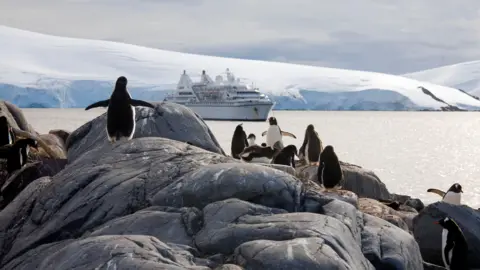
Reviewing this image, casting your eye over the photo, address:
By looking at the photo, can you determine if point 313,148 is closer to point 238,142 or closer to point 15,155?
point 238,142

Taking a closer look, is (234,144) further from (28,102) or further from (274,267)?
(28,102)

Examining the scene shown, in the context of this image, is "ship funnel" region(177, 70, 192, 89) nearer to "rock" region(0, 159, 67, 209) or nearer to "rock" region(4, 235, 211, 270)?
"rock" region(0, 159, 67, 209)

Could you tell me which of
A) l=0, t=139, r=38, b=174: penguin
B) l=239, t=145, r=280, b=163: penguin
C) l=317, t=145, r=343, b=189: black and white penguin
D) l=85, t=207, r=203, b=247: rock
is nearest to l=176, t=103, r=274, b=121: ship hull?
l=239, t=145, r=280, b=163: penguin

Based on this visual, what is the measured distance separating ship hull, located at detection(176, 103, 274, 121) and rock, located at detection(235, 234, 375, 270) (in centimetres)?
7875

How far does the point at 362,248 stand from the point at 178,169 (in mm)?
2004

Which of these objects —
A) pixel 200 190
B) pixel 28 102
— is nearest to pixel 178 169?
pixel 200 190

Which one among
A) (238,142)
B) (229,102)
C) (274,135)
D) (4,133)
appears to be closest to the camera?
(4,133)

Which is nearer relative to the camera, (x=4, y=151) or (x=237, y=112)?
(x=4, y=151)

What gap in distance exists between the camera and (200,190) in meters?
6.10

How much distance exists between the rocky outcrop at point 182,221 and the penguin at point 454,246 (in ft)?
8.38

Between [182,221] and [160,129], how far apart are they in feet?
15.5

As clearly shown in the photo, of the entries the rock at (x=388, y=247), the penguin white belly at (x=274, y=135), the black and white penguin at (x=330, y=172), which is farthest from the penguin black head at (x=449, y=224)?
the penguin white belly at (x=274, y=135)

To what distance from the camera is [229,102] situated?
276 feet

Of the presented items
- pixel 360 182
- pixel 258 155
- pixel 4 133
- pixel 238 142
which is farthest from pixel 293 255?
pixel 238 142
